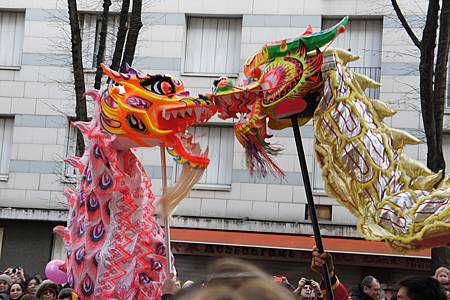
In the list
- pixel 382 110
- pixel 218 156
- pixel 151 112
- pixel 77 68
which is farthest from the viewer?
pixel 218 156

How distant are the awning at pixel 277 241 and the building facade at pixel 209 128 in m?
0.02

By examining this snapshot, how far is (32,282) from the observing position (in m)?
9.48

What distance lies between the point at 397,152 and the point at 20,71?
12.8 metres

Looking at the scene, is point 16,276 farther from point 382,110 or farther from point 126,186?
point 382,110

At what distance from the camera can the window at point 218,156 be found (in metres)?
16.0

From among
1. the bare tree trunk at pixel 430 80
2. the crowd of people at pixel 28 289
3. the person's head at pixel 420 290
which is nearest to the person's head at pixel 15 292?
the crowd of people at pixel 28 289

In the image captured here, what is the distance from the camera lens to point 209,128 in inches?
636

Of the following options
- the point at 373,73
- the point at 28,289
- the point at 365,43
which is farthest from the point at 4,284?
the point at 365,43

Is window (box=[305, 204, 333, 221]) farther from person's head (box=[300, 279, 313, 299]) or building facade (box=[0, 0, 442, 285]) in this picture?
person's head (box=[300, 279, 313, 299])

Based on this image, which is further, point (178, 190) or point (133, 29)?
point (133, 29)

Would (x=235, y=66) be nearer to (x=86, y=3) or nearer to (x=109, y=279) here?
(x=86, y=3)

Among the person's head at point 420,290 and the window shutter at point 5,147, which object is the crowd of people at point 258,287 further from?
the window shutter at point 5,147

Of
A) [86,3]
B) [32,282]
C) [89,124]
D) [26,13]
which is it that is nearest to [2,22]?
[26,13]

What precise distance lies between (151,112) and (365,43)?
9408 millimetres
